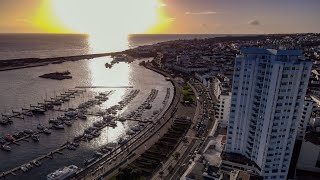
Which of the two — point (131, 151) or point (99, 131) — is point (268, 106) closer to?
point (131, 151)

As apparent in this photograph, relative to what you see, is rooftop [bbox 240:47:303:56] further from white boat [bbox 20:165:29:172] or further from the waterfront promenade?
white boat [bbox 20:165:29:172]

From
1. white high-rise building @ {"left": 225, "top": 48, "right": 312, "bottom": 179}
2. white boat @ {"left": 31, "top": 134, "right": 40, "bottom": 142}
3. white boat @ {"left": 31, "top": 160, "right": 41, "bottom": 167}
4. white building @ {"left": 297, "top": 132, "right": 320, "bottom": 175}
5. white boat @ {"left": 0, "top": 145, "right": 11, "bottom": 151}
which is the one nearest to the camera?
white high-rise building @ {"left": 225, "top": 48, "right": 312, "bottom": 179}

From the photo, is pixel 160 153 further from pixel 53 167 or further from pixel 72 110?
pixel 72 110

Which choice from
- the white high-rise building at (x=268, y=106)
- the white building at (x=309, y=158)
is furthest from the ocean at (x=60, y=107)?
the white building at (x=309, y=158)

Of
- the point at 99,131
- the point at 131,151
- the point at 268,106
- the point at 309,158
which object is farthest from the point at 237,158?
the point at 99,131

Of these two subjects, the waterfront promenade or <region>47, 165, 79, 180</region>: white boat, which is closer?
<region>47, 165, 79, 180</region>: white boat

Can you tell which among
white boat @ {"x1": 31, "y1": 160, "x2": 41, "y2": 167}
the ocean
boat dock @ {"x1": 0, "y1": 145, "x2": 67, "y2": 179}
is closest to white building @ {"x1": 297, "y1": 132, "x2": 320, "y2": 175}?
the ocean
